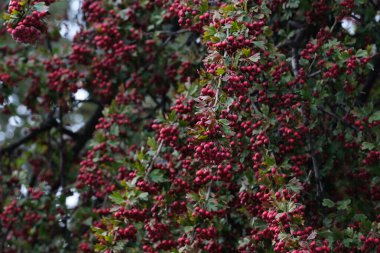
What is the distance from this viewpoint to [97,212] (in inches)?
167

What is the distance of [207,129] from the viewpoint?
294cm

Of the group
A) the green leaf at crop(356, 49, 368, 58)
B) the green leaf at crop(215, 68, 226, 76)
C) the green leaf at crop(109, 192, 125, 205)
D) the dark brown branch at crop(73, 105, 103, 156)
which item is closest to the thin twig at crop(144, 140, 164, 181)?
the green leaf at crop(109, 192, 125, 205)

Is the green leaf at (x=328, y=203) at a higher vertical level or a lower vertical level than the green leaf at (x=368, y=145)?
lower

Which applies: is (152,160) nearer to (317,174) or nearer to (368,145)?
(317,174)

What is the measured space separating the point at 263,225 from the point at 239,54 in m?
0.91

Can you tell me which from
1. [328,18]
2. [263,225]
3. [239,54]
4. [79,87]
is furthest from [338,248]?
[79,87]

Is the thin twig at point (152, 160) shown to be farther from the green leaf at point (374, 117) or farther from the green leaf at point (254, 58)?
the green leaf at point (374, 117)

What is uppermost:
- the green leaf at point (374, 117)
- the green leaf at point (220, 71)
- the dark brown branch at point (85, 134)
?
the green leaf at point (220, 71)

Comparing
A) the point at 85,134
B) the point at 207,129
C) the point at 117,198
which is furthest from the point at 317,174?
the point at 85,134

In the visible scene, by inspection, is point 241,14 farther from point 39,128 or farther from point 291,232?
point 39,128

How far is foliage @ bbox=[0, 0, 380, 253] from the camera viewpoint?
10.2 feet

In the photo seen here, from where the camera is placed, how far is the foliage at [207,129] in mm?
3104

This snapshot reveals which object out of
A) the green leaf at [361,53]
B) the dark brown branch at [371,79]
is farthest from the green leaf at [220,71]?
the dark brown branch at [371,79]

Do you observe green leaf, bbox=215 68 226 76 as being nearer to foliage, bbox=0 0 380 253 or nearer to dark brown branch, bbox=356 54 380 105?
foliage, bbox=0 0 380 253
